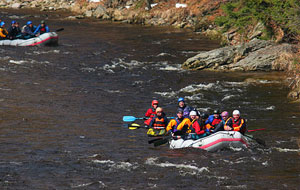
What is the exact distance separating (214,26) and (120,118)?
26290 mm

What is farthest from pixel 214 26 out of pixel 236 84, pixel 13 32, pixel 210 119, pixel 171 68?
pixel 210 119

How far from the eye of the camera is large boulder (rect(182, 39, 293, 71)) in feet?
98.2

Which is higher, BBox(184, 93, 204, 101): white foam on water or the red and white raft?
the red and white raft

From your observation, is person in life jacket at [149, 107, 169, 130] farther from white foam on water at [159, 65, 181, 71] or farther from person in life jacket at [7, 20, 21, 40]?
person in life jacket at [7, 20, 21, 40]

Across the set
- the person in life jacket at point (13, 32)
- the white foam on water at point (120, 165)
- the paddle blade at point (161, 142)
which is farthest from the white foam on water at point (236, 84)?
the person in life jacket at point (13, 32)

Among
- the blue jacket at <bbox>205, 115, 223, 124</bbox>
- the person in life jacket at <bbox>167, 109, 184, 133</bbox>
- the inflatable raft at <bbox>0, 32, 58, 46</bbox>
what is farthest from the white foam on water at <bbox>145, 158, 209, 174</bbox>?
the inflatable raft at <bbox>0, 32, 58, 46</bbox>

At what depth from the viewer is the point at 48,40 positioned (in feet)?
125

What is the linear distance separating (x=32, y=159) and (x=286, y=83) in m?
14.8

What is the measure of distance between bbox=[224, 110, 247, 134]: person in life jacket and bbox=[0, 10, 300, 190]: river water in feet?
2.68

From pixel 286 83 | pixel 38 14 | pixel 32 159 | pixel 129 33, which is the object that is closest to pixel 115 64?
pixel 286 83

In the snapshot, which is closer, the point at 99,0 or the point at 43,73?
the point at 43,73

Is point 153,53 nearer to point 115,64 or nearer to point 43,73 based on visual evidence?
point 115,64

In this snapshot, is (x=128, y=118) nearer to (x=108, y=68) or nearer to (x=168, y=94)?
(x=168, y=94)

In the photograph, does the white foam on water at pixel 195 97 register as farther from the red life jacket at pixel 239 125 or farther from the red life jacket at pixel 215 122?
the red life jacket at pixel 239 125
